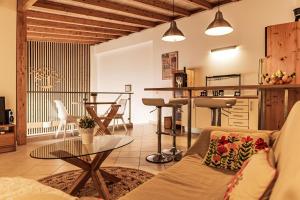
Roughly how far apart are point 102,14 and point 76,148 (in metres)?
4.42

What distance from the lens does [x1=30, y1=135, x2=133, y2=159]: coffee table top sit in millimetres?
2133

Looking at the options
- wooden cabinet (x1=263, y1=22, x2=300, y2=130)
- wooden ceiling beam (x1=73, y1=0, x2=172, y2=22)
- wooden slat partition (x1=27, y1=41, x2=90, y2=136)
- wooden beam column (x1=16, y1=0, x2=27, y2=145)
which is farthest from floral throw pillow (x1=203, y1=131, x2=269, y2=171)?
wooden slat partition (x1=27, y1=41, x2=90, y2=136)

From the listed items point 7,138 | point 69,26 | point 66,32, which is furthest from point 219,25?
point 66,32

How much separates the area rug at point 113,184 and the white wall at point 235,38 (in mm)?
3113

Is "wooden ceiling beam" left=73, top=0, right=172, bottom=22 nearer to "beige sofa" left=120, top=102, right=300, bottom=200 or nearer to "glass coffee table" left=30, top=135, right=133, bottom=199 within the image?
→ "glass coffee table" left=30, top=135, right=133, bottom=199

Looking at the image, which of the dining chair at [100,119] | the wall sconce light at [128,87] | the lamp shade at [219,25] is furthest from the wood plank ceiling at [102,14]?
the dining chair at [100,119]

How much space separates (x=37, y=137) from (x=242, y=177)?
4.61m

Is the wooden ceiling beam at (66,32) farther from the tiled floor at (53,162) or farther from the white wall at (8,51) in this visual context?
the tiled floor at (53,162)

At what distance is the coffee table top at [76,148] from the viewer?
7.00 feet

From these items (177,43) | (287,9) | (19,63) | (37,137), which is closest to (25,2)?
(19,63)

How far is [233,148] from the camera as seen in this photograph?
1906 mm

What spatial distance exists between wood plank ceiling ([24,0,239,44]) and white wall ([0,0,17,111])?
0.33 m

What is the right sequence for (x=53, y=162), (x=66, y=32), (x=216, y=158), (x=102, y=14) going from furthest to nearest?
(x=66, y=32)
(x=102, y=14)
(x=53, y=162)
(x=216, y=158)

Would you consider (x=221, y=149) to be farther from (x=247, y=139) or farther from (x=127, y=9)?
(x=127, y=9)
